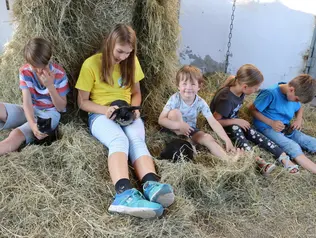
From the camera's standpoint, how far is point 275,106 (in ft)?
9.52

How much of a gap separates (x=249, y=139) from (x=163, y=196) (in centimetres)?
130

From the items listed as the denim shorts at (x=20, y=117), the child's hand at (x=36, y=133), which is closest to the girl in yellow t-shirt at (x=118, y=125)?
the denim shorts at (x=20, y=117)

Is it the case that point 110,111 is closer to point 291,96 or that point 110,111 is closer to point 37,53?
point 37,53

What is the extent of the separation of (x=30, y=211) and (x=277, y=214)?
1449 mm

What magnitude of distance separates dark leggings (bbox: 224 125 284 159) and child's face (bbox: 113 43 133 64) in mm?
1057

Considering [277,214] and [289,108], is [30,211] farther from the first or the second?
[289,108]

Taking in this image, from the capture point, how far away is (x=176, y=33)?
3176 millimetres

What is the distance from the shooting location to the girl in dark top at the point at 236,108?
2678 millimetres

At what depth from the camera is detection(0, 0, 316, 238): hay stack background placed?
1789mm

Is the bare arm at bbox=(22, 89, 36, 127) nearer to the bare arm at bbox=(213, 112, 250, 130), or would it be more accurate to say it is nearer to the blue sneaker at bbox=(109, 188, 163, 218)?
the blue sneaker at bbox=(109, 188, 163, 218)

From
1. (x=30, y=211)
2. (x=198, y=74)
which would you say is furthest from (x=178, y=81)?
(x=30, y=211)

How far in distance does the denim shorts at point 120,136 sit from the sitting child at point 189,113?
0.93ft

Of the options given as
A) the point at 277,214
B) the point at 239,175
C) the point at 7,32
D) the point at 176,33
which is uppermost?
the point at 176,33

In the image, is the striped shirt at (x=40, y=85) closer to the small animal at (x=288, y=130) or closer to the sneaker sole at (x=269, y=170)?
the sneaker sole at (x=269, y=170)
